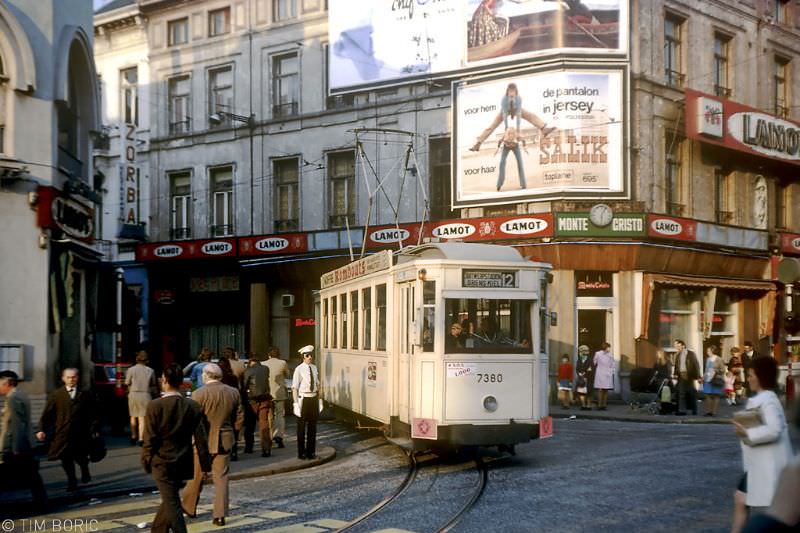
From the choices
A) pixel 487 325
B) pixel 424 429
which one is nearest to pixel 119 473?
pixel 424 429

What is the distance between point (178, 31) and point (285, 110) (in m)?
6.30

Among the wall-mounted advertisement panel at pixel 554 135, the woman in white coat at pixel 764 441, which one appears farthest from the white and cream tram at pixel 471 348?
the wall-mounted advertisement panel at pixel 554 135

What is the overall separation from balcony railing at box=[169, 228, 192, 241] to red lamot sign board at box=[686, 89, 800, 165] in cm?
1802

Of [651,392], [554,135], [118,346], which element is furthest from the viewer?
[554,135]

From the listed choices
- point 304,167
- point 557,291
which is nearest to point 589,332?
point 557,291

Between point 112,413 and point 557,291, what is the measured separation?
42.8 ft

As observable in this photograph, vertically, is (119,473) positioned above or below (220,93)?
below

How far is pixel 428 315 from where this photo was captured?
13.5 m

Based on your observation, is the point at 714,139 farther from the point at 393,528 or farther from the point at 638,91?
the point at 393,528

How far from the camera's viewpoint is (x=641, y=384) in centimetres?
2606

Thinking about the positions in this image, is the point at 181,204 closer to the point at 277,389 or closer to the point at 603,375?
the point at 603,375

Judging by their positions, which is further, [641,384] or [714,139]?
[714,139]

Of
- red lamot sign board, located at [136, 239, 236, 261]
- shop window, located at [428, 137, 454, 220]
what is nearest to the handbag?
shop window, located at [428, 137, 454, 220]

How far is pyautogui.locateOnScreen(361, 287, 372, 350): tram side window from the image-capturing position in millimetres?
16406
